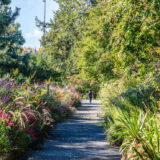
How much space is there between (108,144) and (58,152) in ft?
7.04

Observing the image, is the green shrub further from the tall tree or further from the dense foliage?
the tall tree

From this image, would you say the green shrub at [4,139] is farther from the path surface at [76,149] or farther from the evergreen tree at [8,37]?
the evergreen tree at [8,37]

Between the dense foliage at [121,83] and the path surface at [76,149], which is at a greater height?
the dense foliage at [121,83]

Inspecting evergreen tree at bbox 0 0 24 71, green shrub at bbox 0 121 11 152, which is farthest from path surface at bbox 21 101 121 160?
evergreen tree at bbox 0 0 24 71

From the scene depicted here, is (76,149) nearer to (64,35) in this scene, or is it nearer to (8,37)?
(8,37)

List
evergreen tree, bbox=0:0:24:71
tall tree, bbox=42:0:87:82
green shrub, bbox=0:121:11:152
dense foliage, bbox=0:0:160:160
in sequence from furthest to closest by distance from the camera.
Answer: tall tree, bbox=42:0:87:82 < evergreen tree, bbox=0:0:24:71 < dense foliage, bbox=0:0:160:160 < green shrub, bbox=0:121:11:152

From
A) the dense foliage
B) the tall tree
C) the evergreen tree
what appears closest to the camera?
the dense foliage

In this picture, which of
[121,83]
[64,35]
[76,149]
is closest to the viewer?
[76,149]

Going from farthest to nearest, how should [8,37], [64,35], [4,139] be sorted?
[64,35] → [8,37] → [4,139]

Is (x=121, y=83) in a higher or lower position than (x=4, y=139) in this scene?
higher

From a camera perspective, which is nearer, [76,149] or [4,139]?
[4,139]

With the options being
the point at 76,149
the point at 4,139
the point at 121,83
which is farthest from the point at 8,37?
the point at 4,139

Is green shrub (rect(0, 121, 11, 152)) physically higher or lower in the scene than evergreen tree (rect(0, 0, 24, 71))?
lower

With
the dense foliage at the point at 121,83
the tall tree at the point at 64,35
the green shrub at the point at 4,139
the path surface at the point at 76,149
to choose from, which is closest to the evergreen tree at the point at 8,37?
the dense foliage at the point at 121,83
